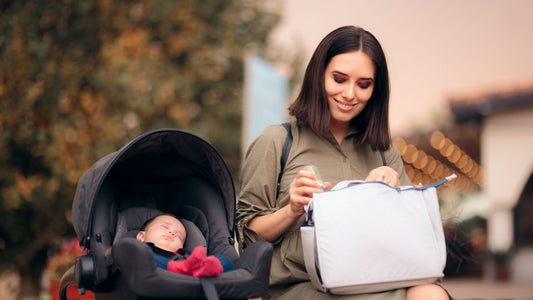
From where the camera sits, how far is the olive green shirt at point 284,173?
270 cm

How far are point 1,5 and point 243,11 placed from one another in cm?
501

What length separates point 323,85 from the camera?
9.09 feet

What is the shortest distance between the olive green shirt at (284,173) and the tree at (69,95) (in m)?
6.49

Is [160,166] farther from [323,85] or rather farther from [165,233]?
[323,85]

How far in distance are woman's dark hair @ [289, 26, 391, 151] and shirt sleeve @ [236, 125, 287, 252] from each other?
0.55ft

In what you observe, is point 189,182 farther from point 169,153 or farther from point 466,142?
point 466,142

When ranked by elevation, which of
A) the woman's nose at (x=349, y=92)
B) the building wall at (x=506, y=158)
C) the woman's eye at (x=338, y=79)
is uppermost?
the woman's eye at (x=338, y=79)

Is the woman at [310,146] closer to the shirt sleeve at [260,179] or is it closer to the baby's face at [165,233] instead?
the shirt sleeve at [260,179]

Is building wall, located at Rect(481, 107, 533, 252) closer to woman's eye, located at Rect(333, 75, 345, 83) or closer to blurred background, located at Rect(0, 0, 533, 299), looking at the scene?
blurred background, located at Rect(0, 0, 533, 299)

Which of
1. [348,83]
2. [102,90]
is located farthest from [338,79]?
[102,90]

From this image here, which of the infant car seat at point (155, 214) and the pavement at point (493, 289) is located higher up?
the infant car seat at point (155, 214)

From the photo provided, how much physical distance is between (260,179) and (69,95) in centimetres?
765

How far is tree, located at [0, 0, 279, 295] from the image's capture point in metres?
8.96

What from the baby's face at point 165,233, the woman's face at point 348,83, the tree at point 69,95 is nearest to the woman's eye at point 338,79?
the woman's face at point 348,83
